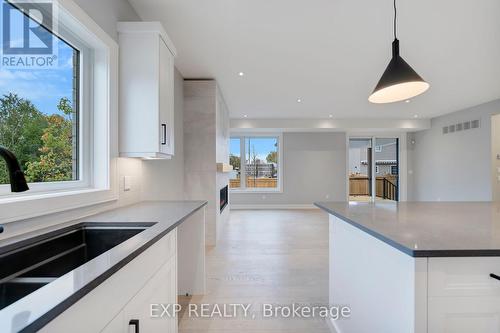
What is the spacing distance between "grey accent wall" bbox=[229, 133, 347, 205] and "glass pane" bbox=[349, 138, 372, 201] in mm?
1188

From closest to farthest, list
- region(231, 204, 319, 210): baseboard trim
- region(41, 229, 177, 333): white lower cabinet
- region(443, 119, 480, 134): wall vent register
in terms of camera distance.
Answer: region(41, 229, 177, 333): white lower cabinet
region(443, 119, 480, 134): wall vent register
region(231, 204, 319, 210): baseboard trim

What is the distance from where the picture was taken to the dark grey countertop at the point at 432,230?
0.91 m

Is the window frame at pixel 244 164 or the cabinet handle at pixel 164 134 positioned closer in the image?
the cabinet handle at pixel 164 134

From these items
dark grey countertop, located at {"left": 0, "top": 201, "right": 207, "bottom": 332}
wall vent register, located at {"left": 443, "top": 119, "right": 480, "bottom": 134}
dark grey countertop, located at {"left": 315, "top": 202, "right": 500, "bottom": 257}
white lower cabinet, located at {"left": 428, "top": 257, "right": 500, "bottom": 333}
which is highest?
wall vent register, located at {"left": 443, "top": 119, "right": 480, "bottom": 134}

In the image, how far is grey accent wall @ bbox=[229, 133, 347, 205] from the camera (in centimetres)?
793

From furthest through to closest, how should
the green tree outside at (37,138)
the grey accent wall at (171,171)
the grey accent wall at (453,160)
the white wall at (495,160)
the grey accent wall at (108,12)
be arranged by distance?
the grey accent wall at (453,160), the white wall at (495,160), the grey accent wall at (171,171), the grey accent wall at (108,12), the green tree outside at (37,138)

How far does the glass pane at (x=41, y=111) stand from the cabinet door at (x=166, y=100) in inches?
23.3

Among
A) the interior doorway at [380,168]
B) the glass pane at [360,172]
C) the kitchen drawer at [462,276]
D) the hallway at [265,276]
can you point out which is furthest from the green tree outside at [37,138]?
the glass pane at [360,172]

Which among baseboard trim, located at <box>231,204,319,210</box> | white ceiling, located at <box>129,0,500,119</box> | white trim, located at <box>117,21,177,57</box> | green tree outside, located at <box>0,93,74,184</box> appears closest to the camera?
green tree outside, located at <box>0,93,74,184</box>

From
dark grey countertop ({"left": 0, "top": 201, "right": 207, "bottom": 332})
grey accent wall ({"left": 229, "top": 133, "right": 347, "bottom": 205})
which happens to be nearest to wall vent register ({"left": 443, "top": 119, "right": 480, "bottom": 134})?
grey accent wall ({"left": 229, "top": 133, "right": 347, "bottom": 205})

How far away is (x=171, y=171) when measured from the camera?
339cm

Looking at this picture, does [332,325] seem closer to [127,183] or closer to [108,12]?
[127,183]

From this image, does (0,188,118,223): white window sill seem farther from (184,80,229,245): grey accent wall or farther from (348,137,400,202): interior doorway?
(348,137,400,202): interior doorway
